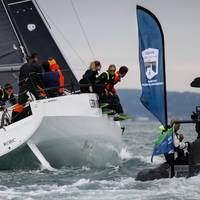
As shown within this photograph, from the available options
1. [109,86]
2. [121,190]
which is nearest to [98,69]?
[109,86]

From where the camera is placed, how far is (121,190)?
1575 centimetres

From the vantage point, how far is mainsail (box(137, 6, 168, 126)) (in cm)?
1628

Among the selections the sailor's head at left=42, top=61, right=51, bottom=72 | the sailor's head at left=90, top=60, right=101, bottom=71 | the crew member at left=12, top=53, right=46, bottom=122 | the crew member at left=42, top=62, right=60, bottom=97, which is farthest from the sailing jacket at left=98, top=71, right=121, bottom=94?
the crew member at left=12, top=53, right=46, bottom=122

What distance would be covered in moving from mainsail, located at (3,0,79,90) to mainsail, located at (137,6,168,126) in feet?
29.7

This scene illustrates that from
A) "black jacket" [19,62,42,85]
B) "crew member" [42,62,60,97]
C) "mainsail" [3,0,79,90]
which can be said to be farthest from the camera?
"mainsail" [3,0,79,90]

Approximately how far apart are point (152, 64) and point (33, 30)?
1044 centimetres

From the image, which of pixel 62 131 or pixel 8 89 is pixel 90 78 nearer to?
pixel 62 131

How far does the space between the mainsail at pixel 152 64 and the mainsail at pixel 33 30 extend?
9044 mm

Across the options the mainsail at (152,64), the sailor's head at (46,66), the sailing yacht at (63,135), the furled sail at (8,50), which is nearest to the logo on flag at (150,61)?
the mainsail at (152,64)

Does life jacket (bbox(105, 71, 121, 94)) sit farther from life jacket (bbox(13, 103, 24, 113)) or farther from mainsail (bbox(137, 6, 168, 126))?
mainsail (bbox(137, 6, 168, 126))

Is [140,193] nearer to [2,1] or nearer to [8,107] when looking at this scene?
[8,107]

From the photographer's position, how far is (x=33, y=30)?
86.4ft

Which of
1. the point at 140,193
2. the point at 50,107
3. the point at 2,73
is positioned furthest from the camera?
the point at 2,73

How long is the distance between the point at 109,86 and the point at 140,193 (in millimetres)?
6441
